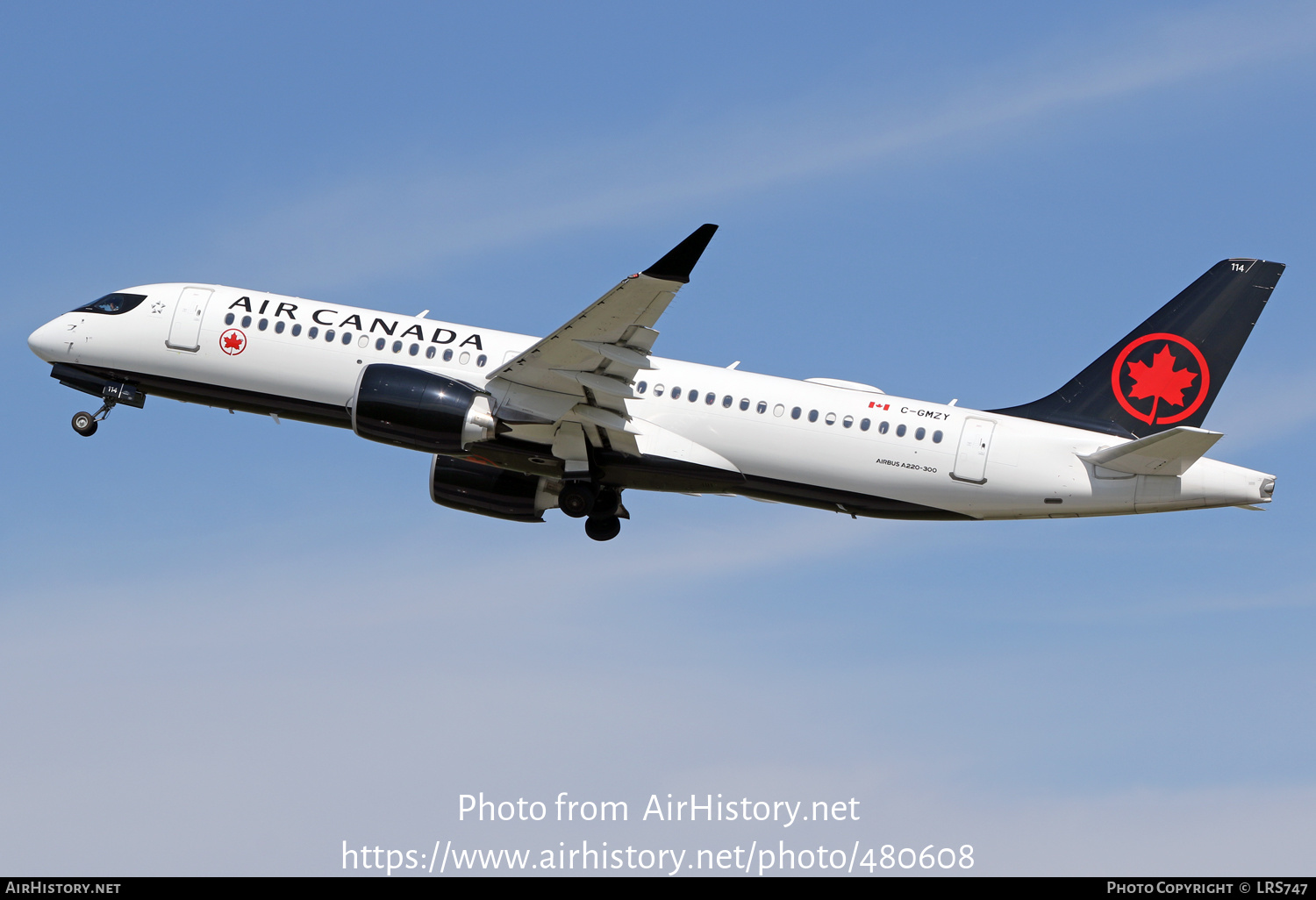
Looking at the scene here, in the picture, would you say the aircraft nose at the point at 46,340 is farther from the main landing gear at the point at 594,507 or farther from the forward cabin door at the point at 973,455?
the forward cabin door at the point at 973,455

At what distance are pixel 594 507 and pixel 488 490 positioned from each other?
378 centimetres

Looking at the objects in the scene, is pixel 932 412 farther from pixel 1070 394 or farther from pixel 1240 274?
pixel 1240 274

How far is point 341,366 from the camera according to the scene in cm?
3534

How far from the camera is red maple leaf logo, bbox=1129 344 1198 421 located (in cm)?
3481

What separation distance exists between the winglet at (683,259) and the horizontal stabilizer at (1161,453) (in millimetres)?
11264

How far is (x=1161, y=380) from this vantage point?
Answer: 115ft

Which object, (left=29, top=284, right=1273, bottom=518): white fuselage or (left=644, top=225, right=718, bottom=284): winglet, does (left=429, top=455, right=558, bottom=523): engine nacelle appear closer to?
(left=29, top=284, right=1273, bottom=518): white fuselage

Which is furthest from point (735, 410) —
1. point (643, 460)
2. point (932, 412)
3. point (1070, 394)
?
point (1070, 394)

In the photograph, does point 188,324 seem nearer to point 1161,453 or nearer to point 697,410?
point 697,410

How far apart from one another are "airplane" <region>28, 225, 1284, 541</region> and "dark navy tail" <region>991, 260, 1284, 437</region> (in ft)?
0.15

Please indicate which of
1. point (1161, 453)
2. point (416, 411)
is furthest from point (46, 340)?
point (1161, 453)

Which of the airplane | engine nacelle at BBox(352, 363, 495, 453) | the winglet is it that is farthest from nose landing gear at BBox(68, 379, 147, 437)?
the winglet

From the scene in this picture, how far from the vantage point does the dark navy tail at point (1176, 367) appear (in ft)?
114

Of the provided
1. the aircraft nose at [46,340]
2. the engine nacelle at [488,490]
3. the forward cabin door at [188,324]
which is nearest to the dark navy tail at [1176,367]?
the engine nacelle at [488,490]
